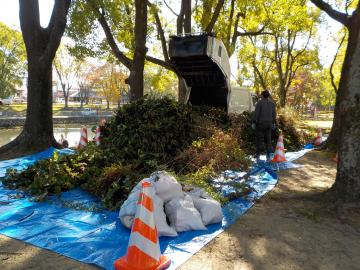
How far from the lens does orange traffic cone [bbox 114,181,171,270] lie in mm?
3049

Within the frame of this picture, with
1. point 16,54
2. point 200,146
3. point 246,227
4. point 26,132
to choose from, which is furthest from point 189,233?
point 16,54

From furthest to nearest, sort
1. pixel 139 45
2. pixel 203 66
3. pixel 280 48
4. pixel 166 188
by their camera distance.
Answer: pixel 280 48 → pixel 139 45 → pixel 203 66 → pixel 166 188

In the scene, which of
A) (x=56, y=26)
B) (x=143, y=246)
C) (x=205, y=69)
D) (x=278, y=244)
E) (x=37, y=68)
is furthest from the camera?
(x=205, y=69)

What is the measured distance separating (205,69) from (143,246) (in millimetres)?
7962

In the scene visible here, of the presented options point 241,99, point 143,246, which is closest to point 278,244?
point 143,246

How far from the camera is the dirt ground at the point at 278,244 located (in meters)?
3.34

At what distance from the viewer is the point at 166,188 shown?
4285 millimetres

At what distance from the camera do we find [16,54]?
4644 centimetres

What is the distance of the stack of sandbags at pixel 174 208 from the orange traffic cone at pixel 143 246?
702mm

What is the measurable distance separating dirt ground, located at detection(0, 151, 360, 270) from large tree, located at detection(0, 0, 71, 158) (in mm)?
6793

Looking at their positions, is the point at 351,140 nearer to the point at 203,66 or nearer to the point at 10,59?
the point at 203,66

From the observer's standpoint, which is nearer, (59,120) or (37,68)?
(37,68)

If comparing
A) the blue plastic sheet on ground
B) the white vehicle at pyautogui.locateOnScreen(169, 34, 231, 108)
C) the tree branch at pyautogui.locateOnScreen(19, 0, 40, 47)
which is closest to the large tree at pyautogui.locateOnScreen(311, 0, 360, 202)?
the blue plastic sheet on ground

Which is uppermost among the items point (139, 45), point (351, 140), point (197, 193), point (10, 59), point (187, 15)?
point (10, 59)
